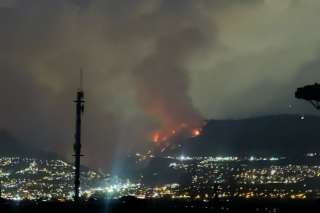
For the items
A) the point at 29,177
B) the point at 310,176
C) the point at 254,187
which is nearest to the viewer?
the point at 254,187

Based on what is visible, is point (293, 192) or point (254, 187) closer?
point (293, 192)

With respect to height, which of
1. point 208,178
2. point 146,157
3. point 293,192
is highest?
point 146,157

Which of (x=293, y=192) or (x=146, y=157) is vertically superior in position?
(x=146, y=157)

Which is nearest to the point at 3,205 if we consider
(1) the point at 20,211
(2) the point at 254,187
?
(1) the point at 20,211

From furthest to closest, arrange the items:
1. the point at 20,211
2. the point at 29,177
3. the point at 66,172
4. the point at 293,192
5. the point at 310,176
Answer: the point at 66,172 < the point at 29,177 < the point at 310,176 < the point at 293,192 < the point at 20,211

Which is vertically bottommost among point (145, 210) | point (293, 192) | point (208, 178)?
point (145, 210)

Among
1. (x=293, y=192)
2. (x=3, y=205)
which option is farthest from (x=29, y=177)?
(x=3, y=205)

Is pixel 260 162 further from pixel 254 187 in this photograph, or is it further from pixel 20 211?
pixel 20 211

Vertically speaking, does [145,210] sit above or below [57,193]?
below

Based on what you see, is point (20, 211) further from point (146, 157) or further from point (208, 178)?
point (146, 157)
